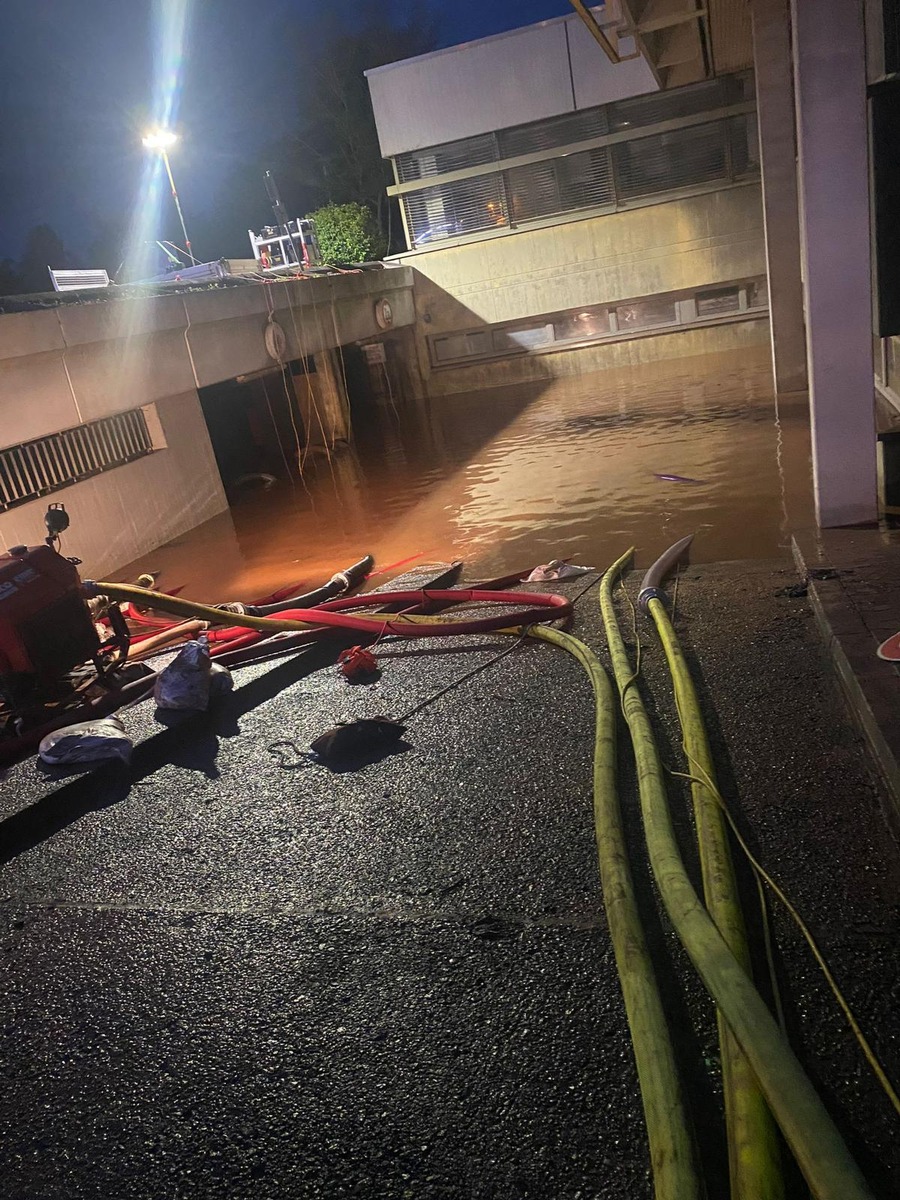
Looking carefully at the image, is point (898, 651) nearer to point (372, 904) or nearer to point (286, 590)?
point (372, 904)

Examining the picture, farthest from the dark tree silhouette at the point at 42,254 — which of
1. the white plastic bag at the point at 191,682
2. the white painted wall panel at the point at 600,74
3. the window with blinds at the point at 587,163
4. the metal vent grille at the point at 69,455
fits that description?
the white plastic bag at the point at 191,682

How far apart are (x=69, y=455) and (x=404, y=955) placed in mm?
9335

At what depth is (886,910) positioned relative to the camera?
104 inches

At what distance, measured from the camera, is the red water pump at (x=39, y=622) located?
5.18 meters

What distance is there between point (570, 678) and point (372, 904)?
6.80 ft

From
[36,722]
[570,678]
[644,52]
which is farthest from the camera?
[644,52]

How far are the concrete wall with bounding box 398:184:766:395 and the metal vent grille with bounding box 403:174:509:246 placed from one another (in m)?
0.64

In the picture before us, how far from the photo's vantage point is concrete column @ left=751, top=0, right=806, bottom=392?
465 inches

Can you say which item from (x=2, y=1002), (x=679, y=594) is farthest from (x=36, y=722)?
(x=679, y=594)

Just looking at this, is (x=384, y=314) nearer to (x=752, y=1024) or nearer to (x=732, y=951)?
(x=732, y=951)

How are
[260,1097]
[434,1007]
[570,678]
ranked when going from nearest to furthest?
1. [260,1097]
2. [434,1007]
3. [570,678]

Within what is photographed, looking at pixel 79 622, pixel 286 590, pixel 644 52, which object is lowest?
pixel 286 590

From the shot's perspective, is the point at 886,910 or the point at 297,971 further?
the point at 297,971

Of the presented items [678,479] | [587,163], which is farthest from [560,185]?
[678,479]
